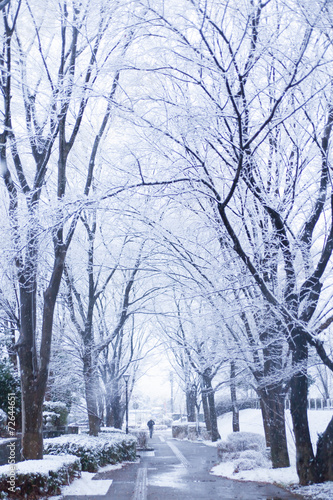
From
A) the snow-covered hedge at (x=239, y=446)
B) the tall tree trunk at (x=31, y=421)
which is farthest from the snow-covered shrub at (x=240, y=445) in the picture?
the tall tree trunk at (x=31, y=421)

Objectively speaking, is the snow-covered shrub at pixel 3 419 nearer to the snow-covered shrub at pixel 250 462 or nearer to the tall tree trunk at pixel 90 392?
the tall tree trunk at pixel 90 392

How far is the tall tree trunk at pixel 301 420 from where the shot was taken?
29.3 feet

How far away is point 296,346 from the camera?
8922 millimetres

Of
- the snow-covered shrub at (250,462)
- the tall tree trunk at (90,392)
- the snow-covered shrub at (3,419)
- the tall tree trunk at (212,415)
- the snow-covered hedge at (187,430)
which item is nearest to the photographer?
the snow-covered shrub at (250,462)

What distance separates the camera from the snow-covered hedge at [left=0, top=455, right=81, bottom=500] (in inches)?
309

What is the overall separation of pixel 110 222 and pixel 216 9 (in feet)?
15.7

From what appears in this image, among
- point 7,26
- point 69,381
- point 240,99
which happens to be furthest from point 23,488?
point 69,381

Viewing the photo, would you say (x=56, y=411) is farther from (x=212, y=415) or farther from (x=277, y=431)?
(x=277, y=431)

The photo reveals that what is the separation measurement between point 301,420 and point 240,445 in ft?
25.3

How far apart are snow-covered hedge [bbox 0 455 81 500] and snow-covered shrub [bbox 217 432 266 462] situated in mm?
7894

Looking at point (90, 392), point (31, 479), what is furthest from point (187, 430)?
point (31, 479)

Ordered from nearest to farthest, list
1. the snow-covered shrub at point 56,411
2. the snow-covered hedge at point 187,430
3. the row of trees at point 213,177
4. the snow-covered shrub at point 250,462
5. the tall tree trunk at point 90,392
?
the row of trees at point 213,177, the snow-covered shrub at point 250,462, the tall tree trunk at point 90,392, the snow-covered shrub at point 56,411, the snow-covered hedge at point 187,430

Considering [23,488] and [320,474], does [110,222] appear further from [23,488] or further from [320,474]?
[320,474]

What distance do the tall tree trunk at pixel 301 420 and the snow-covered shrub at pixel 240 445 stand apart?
7.09m
